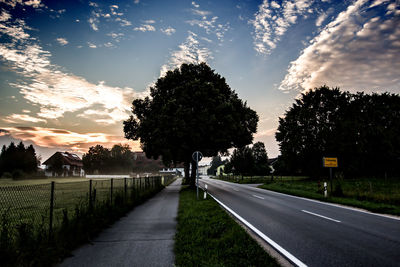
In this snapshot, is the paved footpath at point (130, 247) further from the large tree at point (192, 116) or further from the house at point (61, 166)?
the house at point (61, 166)

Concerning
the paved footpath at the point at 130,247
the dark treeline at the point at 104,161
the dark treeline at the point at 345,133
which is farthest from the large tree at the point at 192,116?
the dark treeline at the point at 104,161

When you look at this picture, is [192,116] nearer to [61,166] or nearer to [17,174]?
[17,174]

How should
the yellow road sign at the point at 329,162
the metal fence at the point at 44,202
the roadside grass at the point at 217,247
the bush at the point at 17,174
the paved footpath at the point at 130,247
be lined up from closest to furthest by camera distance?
the roadside grass at the point at 217,247 < the paved footpath at the point at 130,247 < the metal fence at the point at 44,202 < the yellow road sign at the point at 329,162 < the bush at the point at 17,174

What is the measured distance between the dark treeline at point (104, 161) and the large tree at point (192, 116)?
5861 cm

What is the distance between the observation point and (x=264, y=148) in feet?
293

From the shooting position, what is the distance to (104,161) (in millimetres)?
76188

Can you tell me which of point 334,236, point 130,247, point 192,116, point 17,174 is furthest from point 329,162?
point 17,174

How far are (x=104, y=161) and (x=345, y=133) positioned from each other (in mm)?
68789

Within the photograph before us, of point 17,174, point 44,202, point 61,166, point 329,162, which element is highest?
point 329,162

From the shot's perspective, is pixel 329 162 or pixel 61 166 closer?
pixel 329 162

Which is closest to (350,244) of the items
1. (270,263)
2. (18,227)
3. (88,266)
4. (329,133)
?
(270,263)

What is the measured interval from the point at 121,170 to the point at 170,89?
204 feet

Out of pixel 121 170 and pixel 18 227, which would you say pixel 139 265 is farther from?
pixel 121 170

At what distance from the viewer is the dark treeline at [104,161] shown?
75.2m
